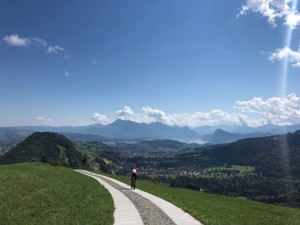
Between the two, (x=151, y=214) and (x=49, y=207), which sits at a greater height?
(x=49, y=207)

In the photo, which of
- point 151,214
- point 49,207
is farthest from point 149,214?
point 49,207

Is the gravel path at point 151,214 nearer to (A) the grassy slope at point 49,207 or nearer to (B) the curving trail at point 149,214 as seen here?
(B) the curving trail at point 149,214

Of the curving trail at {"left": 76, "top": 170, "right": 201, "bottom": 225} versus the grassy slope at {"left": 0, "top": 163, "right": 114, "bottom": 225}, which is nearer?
the grassy slope at {"left": 0, "top": 163, "right": 114, "bottom": 225}

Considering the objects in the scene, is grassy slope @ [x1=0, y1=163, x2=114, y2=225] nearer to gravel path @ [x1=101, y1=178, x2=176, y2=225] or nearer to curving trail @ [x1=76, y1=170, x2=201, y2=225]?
curving trail @ [x1=76, y1=170, x2=201, y2=225]

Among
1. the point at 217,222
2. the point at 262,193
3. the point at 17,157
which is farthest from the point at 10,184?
the point at 262,193

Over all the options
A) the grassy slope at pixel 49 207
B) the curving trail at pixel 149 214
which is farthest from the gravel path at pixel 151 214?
the grassy slope at pixel 49 207

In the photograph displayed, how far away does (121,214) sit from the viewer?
79.4 feet

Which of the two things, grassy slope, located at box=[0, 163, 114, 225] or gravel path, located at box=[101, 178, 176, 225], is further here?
gravel path, located at box=[101, 178, 176, 225]

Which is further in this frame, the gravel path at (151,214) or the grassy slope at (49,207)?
the gravel path at (151,214)

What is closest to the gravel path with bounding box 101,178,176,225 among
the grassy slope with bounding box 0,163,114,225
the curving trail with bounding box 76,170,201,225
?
the curving trail with bounding box 76,170,201,225

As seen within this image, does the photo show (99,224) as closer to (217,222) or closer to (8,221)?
(8,221)

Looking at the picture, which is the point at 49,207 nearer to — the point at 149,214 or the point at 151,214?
the point at 149,214

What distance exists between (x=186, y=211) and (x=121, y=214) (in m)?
5.35

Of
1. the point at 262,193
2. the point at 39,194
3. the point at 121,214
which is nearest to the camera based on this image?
the point at 121,214
